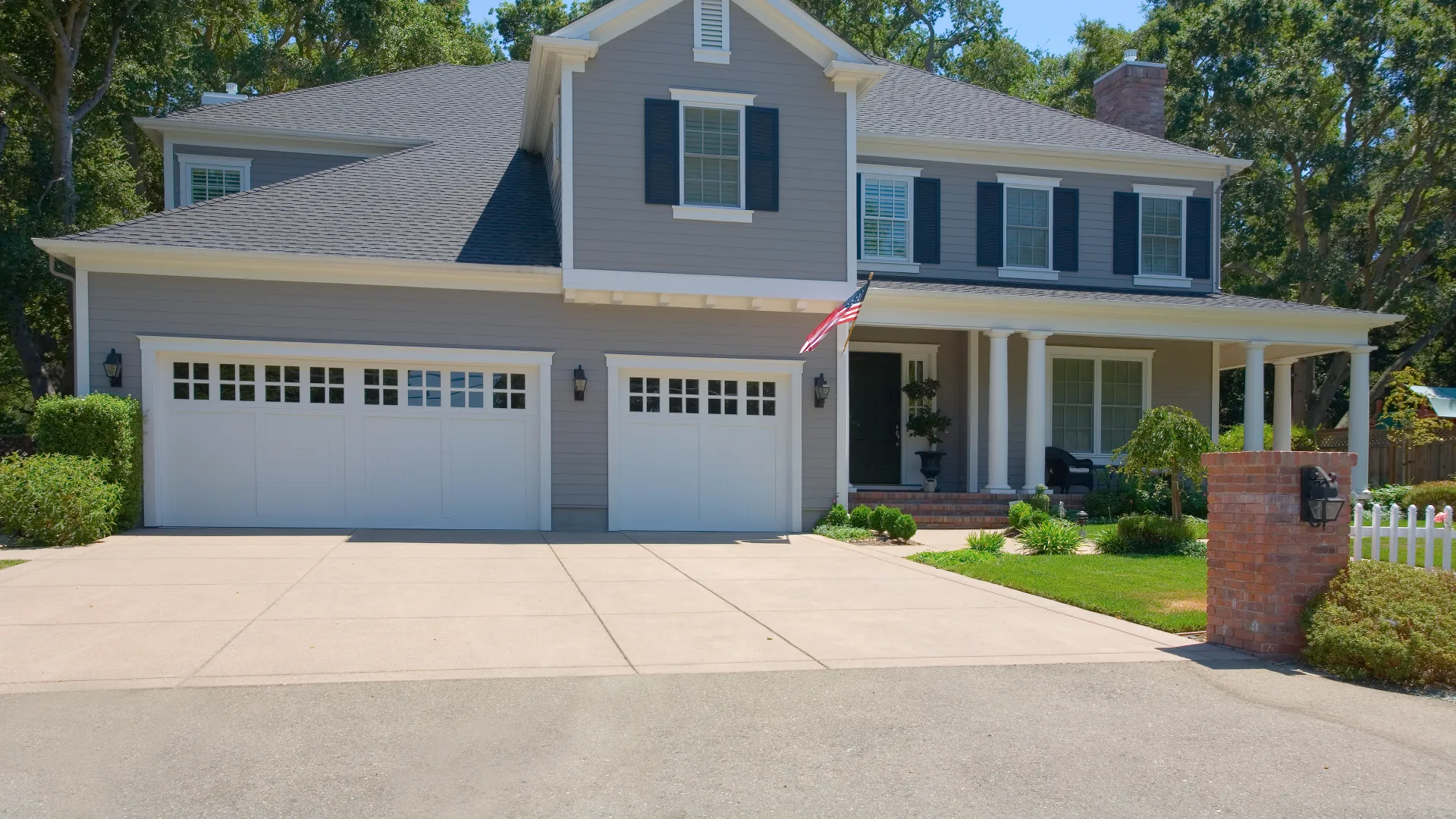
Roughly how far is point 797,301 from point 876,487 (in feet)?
14.4

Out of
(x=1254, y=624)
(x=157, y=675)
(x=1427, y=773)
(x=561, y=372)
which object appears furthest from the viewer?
(x=561, y=372)

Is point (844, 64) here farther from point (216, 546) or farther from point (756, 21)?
point (216, 546)

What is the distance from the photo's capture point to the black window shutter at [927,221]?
17.5 m

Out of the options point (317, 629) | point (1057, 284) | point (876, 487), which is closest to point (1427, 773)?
point (317, 629)

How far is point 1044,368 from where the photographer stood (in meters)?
17.2

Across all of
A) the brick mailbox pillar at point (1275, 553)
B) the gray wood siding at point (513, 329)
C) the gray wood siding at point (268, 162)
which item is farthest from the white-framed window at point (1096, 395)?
the gray wood siding at point (268, 162)

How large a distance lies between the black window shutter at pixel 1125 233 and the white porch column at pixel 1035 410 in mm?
3055

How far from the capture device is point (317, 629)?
23.3ft

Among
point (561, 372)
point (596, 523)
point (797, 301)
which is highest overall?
point (797, 301)

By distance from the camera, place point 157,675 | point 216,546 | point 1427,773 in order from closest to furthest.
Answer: point 1427,773, point 157,675, point 216,546

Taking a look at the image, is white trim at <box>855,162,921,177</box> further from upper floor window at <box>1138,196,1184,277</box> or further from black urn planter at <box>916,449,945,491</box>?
black urn planter at <box>916,449,945,491</box>

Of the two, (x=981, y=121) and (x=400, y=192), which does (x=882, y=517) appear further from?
(x=981, y=121)

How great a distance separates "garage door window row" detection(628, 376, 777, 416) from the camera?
14484mm

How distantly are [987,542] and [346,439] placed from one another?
26.5ft
